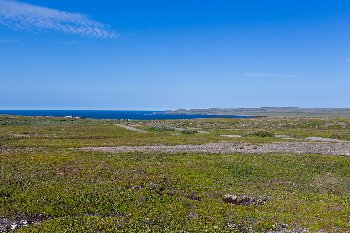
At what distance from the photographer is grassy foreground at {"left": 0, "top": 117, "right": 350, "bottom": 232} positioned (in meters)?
24.7

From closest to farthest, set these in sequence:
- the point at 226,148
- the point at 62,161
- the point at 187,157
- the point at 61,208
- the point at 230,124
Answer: the point at 61,208
the point at 62,161
the point at 187,157
the point at 226,148
the point at 230,124

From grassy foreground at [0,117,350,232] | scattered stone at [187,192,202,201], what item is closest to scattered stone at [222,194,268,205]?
grassy foreground at [0,117,350,232]

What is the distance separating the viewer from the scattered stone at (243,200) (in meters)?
29.9

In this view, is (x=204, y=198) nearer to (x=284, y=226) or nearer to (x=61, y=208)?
(x=284, y=226)

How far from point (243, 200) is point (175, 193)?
19.0ft

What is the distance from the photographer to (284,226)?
24594 millimetres

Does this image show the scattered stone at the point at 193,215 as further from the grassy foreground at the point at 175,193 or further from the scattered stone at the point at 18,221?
the scattered stone at the point at 18,221

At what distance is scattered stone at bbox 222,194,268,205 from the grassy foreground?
0.66 meters

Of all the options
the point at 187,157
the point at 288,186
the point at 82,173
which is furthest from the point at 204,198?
the point at 187,157

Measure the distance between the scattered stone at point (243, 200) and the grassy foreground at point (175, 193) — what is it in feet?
2.18

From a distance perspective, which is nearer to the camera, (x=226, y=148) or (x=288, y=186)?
(x=288, y=186)

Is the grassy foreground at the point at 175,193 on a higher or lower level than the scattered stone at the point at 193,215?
higher

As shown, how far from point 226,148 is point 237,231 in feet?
123

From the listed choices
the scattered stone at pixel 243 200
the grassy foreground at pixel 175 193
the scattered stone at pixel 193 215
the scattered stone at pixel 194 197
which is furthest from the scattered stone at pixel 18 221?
the scattered stone at pixel 243 200
